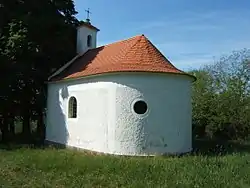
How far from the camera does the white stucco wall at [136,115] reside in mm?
16094

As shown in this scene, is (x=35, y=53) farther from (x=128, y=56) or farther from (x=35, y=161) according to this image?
(x=35, y=161)

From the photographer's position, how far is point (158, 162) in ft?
44.0

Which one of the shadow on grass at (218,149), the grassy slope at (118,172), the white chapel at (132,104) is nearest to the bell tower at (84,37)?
the white chapel at (132,104)

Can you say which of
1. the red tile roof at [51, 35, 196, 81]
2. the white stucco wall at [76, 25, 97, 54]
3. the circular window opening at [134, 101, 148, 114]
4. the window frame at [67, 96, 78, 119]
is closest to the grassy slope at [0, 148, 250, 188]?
the circular window opening at [134, 101, 148, 114]

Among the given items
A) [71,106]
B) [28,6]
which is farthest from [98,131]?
[28,6]

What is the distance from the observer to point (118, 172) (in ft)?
38.0

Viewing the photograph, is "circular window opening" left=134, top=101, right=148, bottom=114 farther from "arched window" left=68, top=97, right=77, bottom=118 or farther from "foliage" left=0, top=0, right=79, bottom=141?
"foliage" left=0, top=0, right=79, bottom=141

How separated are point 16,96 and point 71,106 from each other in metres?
4.04

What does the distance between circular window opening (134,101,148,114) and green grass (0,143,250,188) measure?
3.42 metres

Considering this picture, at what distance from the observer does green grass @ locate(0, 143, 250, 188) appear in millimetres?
10188

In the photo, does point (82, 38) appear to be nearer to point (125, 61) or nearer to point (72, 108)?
point (72, 108)

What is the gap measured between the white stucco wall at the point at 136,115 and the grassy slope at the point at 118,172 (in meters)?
2.76

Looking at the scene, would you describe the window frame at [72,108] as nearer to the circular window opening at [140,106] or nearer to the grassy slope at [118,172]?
the circular window opening at [140,106]

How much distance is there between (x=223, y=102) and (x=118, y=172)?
56.6 ft
